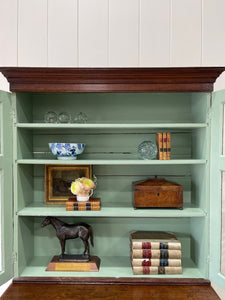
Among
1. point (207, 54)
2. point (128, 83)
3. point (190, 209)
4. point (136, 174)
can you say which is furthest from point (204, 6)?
point (190, 209)

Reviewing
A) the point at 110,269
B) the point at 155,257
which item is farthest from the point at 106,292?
the point at 155,257

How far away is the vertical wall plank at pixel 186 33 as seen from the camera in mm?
2033

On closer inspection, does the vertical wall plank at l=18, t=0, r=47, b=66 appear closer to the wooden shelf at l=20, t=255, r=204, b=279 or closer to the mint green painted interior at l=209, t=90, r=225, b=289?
the mint green painted interior at l=209, t=90, r=225, b=289

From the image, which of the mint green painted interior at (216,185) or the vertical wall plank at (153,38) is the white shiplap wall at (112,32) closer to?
the vertical wall plank at (153,38)

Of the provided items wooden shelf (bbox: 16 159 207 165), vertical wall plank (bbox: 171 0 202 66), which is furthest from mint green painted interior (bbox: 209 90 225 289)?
vertical wall plank (bbox: 171 0 202 66)

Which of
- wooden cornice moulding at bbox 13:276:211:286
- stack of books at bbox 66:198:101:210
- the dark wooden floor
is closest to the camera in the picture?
the dark wooden floor

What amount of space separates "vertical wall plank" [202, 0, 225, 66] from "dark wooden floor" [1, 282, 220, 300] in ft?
4.76

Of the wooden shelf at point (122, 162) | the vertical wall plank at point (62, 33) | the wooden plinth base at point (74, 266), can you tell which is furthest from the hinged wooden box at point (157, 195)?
the vertical wall plank at point (62, 33)

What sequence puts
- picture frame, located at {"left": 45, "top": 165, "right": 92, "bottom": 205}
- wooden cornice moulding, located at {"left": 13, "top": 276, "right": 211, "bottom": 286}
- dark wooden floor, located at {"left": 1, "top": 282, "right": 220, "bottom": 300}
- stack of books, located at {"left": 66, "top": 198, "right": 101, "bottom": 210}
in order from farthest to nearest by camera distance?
picture frame, located at {"left": 45, "top": 165, "right": 92, "bottom": 205} → stack of books, located at {"left": 66, "top": 198, "right": 101, "bottom": 210} → wooden cornice moulding, located at {"left": 13, "top": 276, "right": 211, "bottom": 286} → dark wooden floor, located at {"left": 1, "top": 282, "right": 220, "bottom": 300}

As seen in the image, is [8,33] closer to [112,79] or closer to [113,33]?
[113,33]

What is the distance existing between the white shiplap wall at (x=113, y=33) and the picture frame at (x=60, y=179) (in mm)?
727

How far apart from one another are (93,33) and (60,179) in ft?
3.41

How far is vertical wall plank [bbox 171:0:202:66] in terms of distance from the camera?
6.67 ft

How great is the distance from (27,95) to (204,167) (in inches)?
47.7
